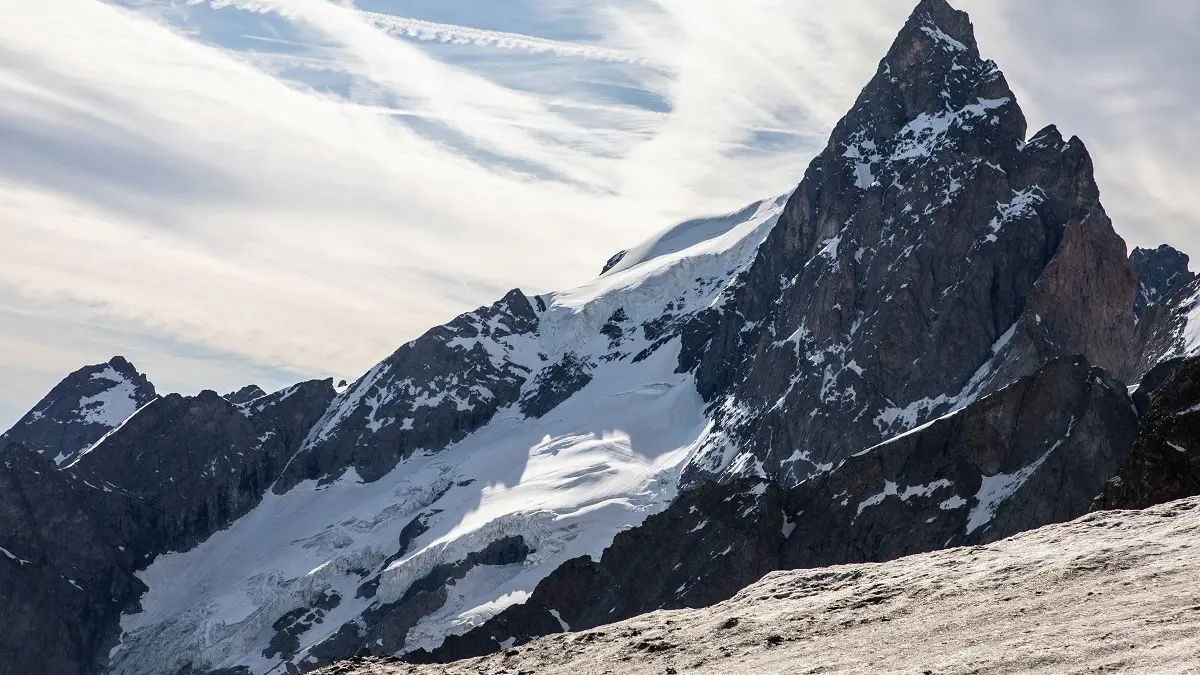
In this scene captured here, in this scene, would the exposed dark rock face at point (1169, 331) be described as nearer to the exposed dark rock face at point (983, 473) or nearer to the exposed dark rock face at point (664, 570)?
the exposed dark rock face at point (983, 473)

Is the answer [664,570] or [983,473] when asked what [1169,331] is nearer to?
[983,473]

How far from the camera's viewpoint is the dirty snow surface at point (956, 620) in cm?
2808

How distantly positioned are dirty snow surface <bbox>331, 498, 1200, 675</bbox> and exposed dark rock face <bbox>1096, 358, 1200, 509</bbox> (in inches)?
804

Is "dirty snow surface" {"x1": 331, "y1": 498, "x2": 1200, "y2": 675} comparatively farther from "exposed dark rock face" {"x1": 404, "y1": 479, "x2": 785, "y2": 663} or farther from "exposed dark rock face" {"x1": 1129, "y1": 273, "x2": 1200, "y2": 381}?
"exposed dark rock face" {"x1": 1129, "y1": 273, "x2": 1200, "y2": 381}

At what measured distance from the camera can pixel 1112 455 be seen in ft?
396

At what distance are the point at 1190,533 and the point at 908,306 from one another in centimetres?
16650

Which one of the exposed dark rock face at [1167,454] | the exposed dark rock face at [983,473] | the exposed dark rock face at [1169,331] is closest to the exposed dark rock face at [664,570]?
the exposed dark rock face at [983,473]

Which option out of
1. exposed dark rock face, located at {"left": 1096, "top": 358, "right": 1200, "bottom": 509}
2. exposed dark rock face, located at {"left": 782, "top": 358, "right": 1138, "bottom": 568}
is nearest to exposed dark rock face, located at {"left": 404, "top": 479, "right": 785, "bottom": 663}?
exposed dark rock face, located at {"left": 782, "top": 358, "right": 1138, "bottom": 568}

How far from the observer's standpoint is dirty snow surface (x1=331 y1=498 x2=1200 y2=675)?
2808cm

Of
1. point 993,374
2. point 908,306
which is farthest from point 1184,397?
point 908,306

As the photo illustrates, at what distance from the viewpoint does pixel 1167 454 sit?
61125 mm

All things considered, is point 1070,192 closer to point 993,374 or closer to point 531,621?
point 993,374

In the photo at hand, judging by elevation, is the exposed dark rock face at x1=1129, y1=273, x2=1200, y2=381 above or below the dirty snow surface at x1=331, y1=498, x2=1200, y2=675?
above

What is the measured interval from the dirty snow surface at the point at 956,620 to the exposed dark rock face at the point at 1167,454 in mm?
20428
